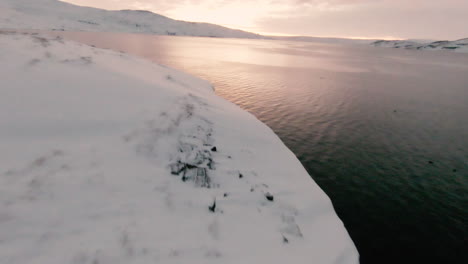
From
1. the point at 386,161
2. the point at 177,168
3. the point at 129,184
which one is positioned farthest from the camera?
the point at 386,161

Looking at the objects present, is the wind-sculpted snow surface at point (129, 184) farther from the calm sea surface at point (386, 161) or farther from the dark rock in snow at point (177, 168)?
the calm sea surface at point (386, 161)

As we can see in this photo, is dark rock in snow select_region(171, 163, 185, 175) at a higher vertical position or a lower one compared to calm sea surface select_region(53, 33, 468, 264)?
higher

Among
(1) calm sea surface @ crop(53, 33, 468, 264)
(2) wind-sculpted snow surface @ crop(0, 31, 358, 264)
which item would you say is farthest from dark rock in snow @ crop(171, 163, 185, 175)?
(1) calm sea surface @ crop(53, 33, 468, 264)

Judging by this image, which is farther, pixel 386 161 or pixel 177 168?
pixel 386 161

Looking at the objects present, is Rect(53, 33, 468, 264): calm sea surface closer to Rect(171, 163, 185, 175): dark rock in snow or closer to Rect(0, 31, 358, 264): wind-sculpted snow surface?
Rect(0, 31, 358, 264): wind-sculpted snow surface

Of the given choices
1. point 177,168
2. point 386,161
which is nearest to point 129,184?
point 177,168

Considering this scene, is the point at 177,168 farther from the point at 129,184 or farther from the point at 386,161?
Result: the point at 386,161

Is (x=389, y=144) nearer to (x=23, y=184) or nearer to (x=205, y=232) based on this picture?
(x=205, y=232)

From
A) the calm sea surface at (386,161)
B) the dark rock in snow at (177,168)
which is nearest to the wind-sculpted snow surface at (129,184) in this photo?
the dark rock in snow at (177,168)
